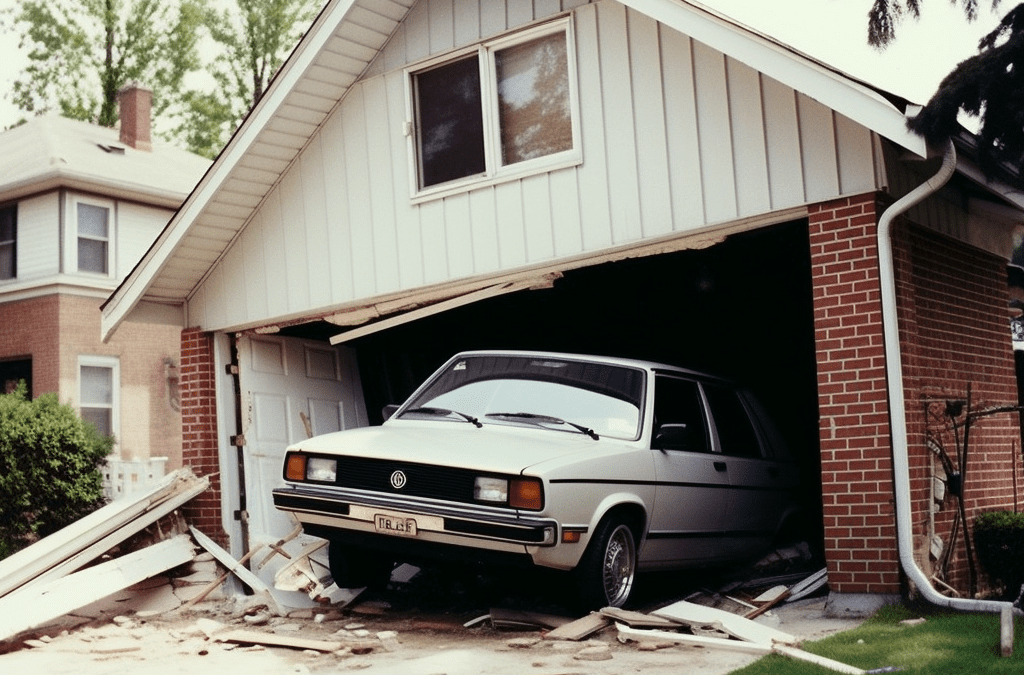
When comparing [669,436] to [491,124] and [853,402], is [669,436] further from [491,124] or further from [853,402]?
[491,124]

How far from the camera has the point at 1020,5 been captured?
728 centimetres

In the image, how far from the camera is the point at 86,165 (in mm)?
22797

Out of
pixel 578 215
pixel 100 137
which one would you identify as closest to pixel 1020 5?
pixel 578 215

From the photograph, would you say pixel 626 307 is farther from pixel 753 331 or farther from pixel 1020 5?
pixel 1020 5

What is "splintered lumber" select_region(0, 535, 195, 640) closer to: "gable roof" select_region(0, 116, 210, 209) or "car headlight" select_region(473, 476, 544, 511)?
"car headlight" select_region(473, 476, 544, 511)

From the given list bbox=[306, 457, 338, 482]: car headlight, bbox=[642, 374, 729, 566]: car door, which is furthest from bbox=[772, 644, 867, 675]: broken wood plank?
bbox=[306, 457, 338, 482]: car headlight

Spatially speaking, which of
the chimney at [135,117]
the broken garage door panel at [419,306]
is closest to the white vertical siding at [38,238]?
the chimney at [135,117]

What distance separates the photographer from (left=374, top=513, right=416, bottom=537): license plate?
737 cm

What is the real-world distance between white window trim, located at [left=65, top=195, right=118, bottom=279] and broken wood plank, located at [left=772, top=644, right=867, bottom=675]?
18598 millimetres

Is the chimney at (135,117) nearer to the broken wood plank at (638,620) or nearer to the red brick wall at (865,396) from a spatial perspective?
the red brick wall at (865,396)

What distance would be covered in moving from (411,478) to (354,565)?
1283mm

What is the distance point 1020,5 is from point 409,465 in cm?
487

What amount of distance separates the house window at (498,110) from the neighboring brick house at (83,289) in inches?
519

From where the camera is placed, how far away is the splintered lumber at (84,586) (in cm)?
840
